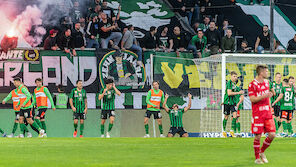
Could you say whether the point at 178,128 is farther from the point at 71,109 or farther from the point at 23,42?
the point at 23,42

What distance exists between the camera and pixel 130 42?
77.3 feet

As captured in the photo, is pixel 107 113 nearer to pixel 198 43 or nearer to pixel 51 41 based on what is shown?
pixel 51 41

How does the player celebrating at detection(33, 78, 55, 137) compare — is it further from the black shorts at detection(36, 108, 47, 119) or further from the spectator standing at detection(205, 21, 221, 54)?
the spectator standing at detection(205, 21, 221, 54)

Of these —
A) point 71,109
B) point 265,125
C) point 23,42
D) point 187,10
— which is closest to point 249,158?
point 265,125

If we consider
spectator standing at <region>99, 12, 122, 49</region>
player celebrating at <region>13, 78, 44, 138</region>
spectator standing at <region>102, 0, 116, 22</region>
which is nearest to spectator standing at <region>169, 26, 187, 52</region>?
spectator standing at <region>99, 12, 122, 49</region>

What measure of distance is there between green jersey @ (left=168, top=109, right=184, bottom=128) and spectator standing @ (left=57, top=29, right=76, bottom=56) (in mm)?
4378

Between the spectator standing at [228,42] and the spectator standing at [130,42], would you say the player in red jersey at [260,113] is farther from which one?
the spectator standing at [228,42]

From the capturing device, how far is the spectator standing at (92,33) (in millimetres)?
23609

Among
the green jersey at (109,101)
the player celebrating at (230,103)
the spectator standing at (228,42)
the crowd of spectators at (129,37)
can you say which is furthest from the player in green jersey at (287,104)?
the green jersey at (109,101)

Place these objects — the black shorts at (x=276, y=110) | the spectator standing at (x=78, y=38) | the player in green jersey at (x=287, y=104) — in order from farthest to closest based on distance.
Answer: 1. the spectator standing at (x=78, y=38)
2. the black shorts at (x=276, y=110)
3. the player in green jersey at (x=287, y=104)

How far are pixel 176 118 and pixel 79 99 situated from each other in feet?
11.7

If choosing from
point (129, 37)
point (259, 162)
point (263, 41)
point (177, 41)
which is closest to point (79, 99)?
point (129, 37)

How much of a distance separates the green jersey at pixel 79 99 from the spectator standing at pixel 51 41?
2.50 metres

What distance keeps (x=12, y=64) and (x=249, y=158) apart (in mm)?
13648
